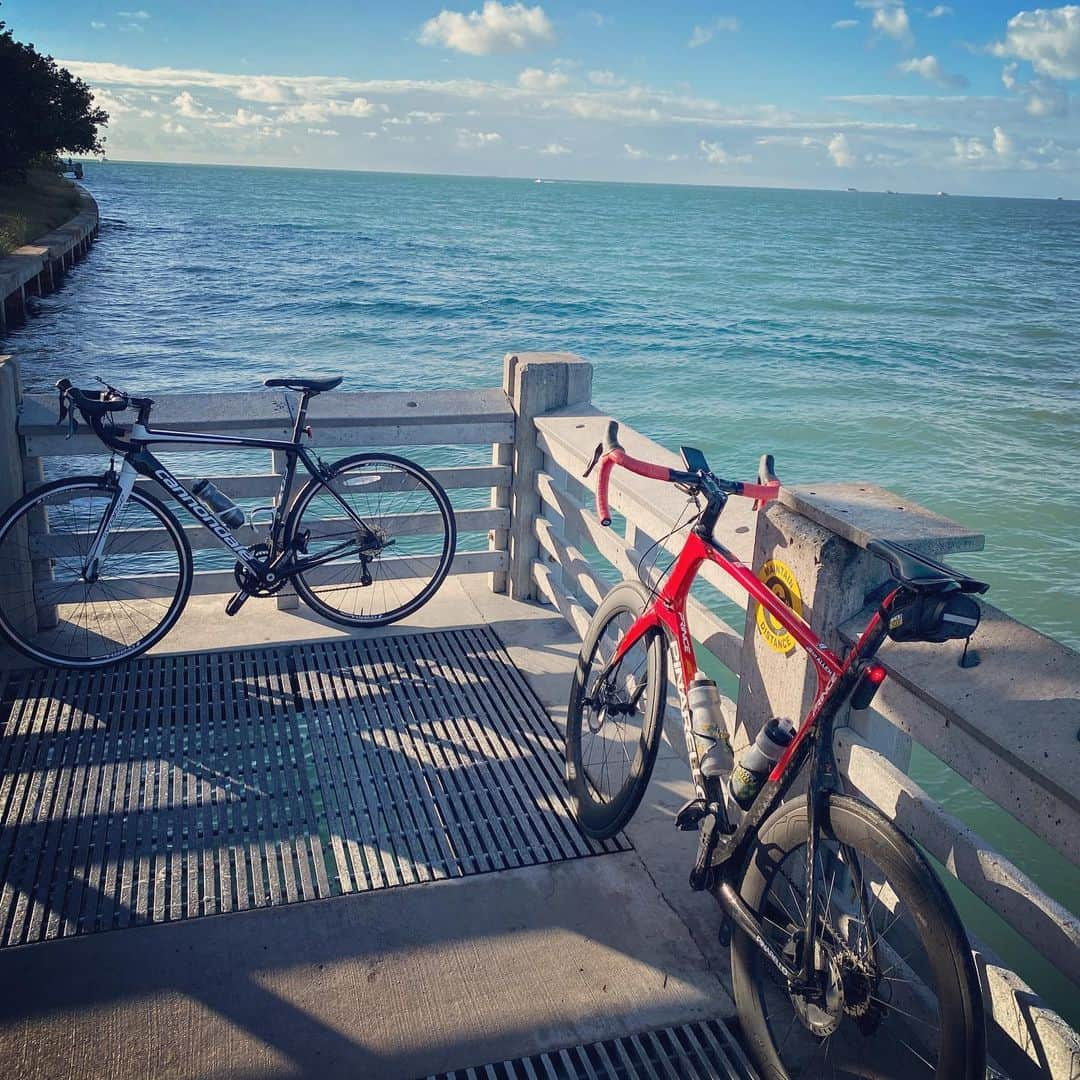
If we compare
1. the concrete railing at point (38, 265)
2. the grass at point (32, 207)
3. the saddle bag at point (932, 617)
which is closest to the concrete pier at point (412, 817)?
the saddle bag at point (932, 617)

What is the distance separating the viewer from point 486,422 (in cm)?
530

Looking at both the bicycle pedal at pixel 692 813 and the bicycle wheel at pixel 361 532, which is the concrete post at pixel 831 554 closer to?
the bicycle pedal at pixel 692 813

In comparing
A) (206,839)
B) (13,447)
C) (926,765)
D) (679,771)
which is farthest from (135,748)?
(926,765)

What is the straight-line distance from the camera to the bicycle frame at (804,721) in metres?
2.37

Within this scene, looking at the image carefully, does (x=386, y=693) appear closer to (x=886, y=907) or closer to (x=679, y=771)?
(x=679, y=771)

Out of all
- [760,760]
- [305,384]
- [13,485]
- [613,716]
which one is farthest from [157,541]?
[760,760]

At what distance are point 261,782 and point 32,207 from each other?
44.7 metres

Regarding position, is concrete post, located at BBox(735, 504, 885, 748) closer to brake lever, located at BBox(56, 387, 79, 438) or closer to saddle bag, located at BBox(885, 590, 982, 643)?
saddle bag, located at BBox(885, 590, 982, 643)

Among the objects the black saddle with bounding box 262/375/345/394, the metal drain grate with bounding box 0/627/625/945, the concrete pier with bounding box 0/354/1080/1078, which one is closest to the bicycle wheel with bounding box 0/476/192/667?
the concrete pier with bounding box 0/354/1080/1078

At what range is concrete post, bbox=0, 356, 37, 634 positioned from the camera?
4484 millimetres

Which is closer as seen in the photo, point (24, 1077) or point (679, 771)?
point (24, 1077)

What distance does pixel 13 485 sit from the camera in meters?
4.59

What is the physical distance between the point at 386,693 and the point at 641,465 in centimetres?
206

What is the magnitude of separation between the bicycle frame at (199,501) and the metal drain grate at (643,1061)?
9.22ft
